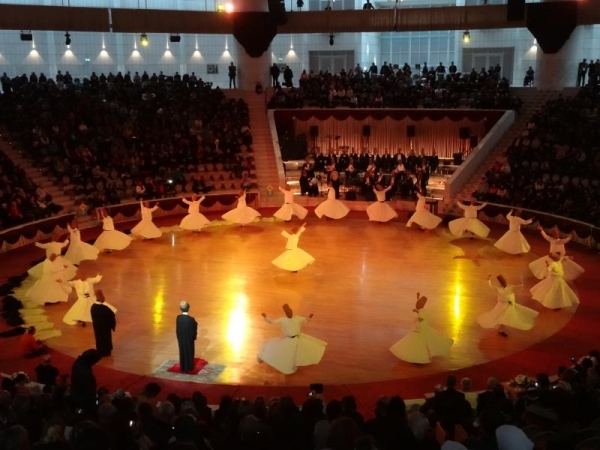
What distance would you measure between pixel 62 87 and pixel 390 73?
14.2 m

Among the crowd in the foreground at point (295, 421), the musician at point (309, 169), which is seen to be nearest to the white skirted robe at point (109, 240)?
the musician at point (309, 169)

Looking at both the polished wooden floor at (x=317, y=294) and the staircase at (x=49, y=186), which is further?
the staircase at (x=49, y=186)

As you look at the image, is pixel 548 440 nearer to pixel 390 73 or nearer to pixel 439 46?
pixel 390 73

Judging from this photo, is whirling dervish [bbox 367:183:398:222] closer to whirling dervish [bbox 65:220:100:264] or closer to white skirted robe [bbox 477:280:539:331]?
whirling dervish [bbox 65:220:100:264]

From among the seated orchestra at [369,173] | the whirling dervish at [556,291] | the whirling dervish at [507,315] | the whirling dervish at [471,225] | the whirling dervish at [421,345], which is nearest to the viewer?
the whirling dervish at [421,345]

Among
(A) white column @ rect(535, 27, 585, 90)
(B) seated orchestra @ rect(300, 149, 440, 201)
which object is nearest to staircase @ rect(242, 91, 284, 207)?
(B) seated orchestra @ rect(300, 149, 440, 201)

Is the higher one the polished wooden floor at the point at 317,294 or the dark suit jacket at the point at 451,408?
the dark suit jacket at the point at 451,408

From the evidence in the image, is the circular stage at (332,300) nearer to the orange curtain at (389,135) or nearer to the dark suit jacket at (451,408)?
the dark suit jacket at (451,408)

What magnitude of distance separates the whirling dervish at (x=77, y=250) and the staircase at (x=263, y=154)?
8326mm

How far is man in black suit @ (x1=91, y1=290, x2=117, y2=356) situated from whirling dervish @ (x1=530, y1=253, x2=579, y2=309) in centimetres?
782

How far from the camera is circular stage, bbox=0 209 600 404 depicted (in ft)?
34.1

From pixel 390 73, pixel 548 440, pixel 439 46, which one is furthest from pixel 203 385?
pixel 439 46

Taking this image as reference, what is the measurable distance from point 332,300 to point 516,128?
15138 mm

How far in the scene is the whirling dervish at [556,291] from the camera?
→ 1251 centimetres
